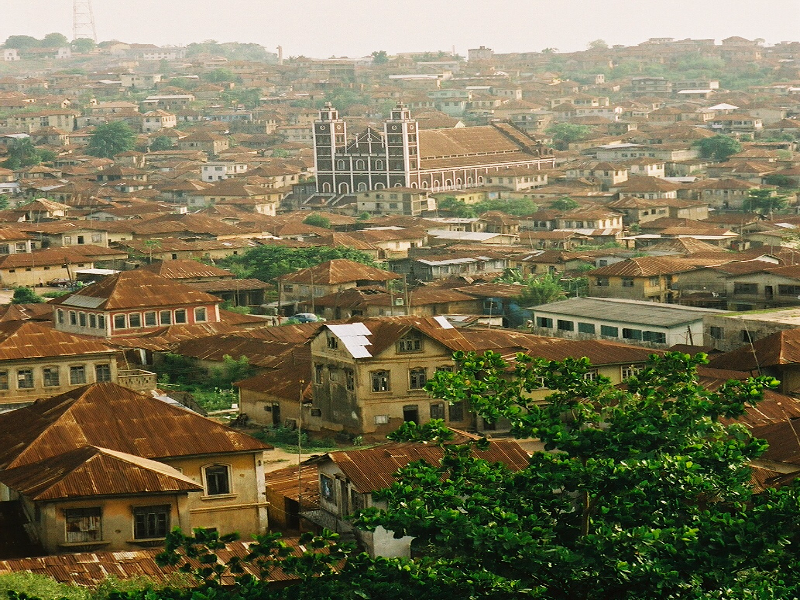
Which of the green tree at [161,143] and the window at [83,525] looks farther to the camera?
the green tree at [161,143]

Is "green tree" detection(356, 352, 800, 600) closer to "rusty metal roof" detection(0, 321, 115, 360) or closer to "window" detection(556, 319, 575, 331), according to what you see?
"rusty metal roof" detection(0, 321, 115, 360)

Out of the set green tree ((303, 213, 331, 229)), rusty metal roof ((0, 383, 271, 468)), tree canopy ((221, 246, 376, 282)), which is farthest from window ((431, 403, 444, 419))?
green tree ((303, 213, 331, 229))

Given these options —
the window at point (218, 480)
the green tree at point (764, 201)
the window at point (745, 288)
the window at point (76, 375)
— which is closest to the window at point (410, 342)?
the window at point (76, 375)

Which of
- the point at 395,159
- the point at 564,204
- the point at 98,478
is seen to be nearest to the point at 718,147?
the point at 395,159

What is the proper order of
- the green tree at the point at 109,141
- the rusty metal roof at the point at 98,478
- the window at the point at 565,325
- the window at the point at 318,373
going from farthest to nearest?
the green tree at the point at 109,141 → the window at the point at 565,325 → the window at the point at 318,373 → the rusty metal roof at the point at 98,478

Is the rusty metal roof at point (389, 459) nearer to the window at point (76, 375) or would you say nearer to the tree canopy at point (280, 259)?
the window at point (76, 375)

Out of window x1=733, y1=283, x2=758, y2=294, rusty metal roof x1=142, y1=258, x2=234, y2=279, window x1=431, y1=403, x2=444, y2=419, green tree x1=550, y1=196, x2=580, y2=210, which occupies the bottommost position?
green tree x1=550, y1=196, x2=580, y2=210
